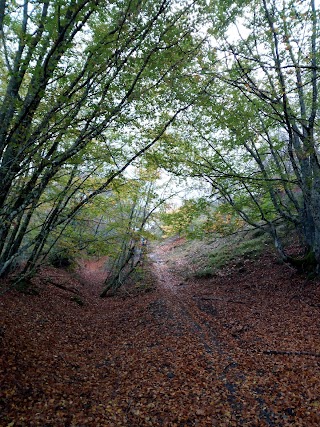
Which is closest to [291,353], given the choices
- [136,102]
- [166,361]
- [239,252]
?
[166,361]

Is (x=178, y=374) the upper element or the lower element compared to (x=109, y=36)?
lower

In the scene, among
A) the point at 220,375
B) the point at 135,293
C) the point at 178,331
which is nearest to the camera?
the point at 220,375

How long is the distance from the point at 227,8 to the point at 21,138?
26.3 feet

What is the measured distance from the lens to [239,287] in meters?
12.3

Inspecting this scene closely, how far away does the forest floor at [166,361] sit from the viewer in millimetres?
4055

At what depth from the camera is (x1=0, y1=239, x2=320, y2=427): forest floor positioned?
405 cm

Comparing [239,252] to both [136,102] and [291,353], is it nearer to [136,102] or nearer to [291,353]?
[291,353]

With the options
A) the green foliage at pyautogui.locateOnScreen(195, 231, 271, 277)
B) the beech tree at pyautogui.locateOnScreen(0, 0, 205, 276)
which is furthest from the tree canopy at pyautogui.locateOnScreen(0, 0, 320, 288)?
the green foliage at pyautogui.locateOnScreen(195, 231, 271, 277)

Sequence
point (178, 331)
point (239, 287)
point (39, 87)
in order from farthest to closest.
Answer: point (239, 287), point (178, 331), point (39, 87)

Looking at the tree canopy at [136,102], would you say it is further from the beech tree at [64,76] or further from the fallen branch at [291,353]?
the fallen branch at [291,353]

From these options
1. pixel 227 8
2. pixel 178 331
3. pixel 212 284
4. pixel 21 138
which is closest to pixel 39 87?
pixel 21 138

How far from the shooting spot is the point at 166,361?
19.5 feet

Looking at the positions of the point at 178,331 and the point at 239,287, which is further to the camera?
the point at 239,287

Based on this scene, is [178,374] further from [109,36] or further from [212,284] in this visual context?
[212,284]
